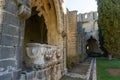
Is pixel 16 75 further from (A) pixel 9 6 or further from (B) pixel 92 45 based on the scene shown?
(B) pixel 92 45

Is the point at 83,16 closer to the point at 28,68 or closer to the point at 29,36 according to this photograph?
the point at 29,36

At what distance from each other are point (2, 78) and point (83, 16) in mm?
37992

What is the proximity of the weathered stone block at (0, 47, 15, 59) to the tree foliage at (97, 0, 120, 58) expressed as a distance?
732 inches

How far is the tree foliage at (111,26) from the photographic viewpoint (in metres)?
21.0

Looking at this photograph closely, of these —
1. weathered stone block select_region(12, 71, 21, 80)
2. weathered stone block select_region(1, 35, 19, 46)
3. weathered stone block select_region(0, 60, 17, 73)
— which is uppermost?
weathered stone block select_region(1, 35, 19, 46)

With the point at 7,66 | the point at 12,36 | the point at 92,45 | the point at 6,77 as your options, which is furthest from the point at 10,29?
the point at 92,45

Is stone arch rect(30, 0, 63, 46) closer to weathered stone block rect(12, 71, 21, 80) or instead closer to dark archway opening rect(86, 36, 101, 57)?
weathered stone block rect(12, 71, 21, 80)

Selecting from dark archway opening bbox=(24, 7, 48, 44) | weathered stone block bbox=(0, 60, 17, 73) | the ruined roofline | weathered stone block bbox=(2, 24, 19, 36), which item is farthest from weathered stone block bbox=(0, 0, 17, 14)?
the ruined roofline

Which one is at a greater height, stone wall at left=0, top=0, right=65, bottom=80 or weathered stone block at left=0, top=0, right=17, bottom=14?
weathered stone block at left=0, top=0, right=17, bottom=14

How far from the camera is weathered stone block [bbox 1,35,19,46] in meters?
3.47

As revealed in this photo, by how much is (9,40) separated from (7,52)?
24cm

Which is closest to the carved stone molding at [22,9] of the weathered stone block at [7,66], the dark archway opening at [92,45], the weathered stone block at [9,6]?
the weathered stone block at [9,6]

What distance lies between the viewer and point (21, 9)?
3.98m

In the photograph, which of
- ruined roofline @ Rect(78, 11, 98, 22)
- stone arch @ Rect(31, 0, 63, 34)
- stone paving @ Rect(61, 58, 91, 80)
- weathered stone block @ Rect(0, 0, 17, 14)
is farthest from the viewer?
ruined roofline @ Rect(78, 11, 98, 22)
